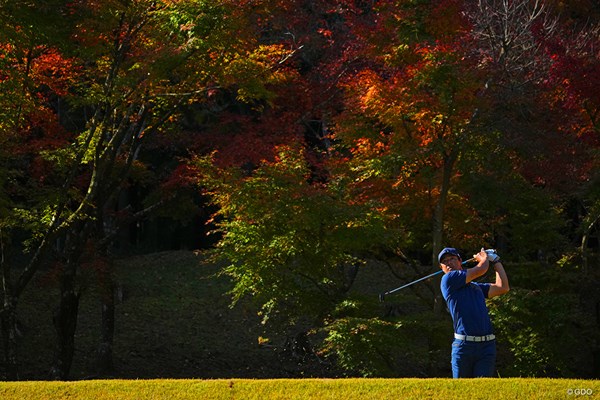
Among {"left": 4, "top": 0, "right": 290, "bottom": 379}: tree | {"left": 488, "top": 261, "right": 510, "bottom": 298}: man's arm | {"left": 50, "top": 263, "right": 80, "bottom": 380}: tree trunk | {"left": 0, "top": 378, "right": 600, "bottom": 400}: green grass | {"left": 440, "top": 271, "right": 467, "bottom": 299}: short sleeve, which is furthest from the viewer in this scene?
{"left": 50, "top": 263, "right": 80, "bottom": 380}: tree trunk

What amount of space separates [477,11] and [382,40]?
218 centimetres

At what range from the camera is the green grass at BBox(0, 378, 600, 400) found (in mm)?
8156

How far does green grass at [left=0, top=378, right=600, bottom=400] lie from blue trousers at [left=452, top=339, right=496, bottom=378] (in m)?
0.23

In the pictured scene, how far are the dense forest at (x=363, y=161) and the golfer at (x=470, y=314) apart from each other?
5463 millimetres

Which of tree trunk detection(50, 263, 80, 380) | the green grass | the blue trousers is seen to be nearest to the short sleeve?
the blue trousers

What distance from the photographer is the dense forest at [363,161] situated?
1430 centimetres

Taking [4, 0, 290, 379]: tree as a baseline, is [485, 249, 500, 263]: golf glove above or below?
below

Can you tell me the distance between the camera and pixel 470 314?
27.7 ft

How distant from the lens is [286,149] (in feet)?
52.5

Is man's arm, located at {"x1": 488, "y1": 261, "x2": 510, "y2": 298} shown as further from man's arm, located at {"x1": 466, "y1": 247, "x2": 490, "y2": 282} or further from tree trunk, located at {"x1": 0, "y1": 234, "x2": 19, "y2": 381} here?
tree trunk, located at {"x1": 0, "y1": 234, "x2": 19, "y2": 381}

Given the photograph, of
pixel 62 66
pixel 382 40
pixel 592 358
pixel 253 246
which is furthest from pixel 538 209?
pixel 62 66

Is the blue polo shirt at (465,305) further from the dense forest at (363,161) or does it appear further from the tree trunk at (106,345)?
the tree trunk at (106,345)

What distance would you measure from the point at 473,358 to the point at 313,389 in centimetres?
155

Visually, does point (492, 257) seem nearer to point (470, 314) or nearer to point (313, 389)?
point (470, 314)
